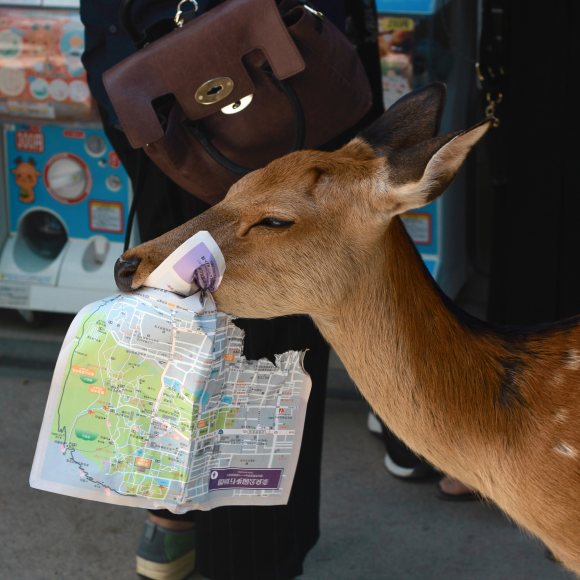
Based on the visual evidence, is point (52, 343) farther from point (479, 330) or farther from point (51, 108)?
point (479, 330)

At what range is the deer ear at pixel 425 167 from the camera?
2.04 m

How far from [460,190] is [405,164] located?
264 cm

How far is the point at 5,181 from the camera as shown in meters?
5.10

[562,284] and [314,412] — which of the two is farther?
[562,284]

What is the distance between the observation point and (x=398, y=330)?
2342 millimetres

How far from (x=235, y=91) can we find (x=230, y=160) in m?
0.19

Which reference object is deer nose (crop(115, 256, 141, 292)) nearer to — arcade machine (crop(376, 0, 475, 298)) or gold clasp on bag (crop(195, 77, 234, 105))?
gold clasp on bag (crop(195, 77, 234, 105))

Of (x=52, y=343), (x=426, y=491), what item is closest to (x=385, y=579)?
(x=426, y=491)

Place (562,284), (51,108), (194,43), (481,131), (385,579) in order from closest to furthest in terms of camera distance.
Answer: (481,131)
(194,43)
(385,579)
(562,284)
(51,108)

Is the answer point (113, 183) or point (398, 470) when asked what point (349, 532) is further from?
point (113, 183)

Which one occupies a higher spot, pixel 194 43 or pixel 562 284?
pixel 194 43

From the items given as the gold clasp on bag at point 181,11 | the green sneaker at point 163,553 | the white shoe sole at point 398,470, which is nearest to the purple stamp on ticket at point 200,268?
the gold clasp on bag at point 181,11

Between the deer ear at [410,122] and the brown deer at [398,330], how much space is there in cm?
10

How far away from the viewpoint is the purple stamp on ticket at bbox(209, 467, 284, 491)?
2400 mm
